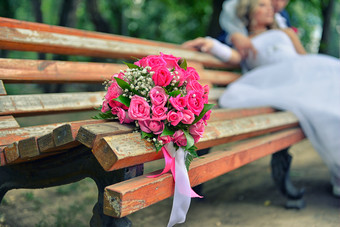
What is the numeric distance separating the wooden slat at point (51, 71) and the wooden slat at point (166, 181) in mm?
953

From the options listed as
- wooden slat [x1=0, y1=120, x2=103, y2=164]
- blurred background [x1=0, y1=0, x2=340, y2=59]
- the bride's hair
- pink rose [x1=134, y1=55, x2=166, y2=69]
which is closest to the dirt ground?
wooden slat [x1=0, y1=120, x2=103, y2=164]

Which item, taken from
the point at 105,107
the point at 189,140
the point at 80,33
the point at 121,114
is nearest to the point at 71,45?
the point at 80,33

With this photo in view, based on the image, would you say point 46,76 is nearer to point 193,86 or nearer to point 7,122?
point 7,122

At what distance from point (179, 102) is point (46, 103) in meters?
0.92

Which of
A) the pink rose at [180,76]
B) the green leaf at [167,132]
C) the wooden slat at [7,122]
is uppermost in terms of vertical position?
the pink rose at [180,76]

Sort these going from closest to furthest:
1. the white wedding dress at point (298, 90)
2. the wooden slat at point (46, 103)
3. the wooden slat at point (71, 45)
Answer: the wooden slat at point (46, 103) → the wooden slat at point (71, 45) → the white wedding dress at point (298, 90)

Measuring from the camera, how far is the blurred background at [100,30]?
2.72m

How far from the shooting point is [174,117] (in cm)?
143

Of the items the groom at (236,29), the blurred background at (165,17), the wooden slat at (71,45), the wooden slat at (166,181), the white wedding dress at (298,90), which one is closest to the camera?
the wooden slat at (166,181)

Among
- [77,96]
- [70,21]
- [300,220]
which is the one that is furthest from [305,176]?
[70,21]

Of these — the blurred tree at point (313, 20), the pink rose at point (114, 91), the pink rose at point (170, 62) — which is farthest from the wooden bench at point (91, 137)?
the blurred tree at point (313, 20)

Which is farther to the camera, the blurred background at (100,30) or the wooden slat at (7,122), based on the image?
the blurred background at (100,30)

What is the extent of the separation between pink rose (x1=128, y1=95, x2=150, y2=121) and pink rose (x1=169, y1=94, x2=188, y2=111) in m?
0.10

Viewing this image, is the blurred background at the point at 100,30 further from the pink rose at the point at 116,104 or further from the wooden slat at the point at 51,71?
the pink rose at the point at 116,104
